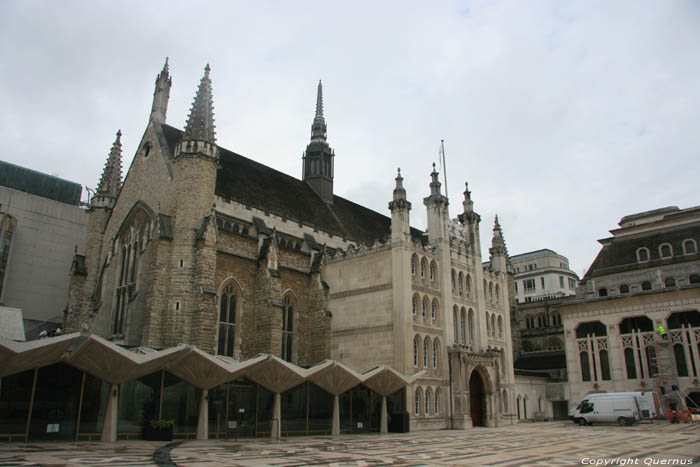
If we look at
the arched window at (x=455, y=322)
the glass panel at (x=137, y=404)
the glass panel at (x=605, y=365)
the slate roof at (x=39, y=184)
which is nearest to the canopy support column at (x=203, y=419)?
the glass panel at (x=137, y=404)

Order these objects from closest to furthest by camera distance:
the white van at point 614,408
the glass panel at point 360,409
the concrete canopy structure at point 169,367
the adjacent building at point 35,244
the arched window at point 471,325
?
the concrete canopy structure at point 169,367
the glass panel at point 360,409
the white van at point 614,408
the arched window at point 471,325
the adjacent building at point 35,244

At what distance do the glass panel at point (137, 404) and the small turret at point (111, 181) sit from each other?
20277 mm

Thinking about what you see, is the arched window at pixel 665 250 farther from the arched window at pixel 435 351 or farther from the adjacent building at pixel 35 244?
the adjacent building at pixel 35 244

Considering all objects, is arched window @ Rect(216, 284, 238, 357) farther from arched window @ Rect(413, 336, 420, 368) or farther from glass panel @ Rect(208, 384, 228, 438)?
arched window @ Rect(413, 336, 420, 368)

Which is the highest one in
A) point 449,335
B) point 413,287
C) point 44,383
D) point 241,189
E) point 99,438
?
point 241,189

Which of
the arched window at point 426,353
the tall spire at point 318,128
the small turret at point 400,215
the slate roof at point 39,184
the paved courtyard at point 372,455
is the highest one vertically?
the tall spire at point 318,128

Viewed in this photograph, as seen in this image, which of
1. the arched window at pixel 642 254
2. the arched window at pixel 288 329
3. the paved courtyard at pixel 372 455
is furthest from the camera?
the arched window at pixel 642 254

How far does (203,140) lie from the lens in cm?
3225

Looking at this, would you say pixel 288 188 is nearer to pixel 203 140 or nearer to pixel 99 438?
pixel 203 140

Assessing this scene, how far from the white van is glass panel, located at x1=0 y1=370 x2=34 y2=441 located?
3028 cm

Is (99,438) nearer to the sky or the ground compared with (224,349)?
nearer to the ground

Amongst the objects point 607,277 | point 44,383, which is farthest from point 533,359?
point 44,383

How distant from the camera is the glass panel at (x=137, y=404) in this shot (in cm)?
2111

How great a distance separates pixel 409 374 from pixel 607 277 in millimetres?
24772
